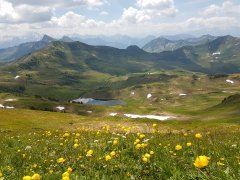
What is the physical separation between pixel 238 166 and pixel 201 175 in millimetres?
1640

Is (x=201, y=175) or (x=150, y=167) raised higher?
(x=201, y=175)

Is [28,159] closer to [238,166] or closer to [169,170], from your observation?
[169,170]

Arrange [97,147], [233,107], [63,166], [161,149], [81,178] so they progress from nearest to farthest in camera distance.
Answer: [81,178] → [63,166] → [161,149] → [97,147] → [233,107]

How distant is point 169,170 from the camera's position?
7027mm

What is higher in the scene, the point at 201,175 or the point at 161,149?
the point at 201,175

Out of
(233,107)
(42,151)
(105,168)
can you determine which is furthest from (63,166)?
(233,107)

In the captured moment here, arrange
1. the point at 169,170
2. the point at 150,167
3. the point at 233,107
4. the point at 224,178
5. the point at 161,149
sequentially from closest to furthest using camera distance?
the point at 224,178 < the point at 169,170 < the point at 150,167 < the point at 161,149 < the point at 233,107

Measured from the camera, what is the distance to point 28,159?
448 inches

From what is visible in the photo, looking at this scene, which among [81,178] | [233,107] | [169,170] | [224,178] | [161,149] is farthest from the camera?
[233,107]

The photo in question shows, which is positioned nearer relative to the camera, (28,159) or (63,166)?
(63,166)

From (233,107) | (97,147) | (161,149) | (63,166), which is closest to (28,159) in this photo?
(97,147)

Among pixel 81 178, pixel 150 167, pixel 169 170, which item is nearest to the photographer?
pixel 81 178

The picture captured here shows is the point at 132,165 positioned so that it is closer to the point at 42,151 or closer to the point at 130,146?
the point at 130,146

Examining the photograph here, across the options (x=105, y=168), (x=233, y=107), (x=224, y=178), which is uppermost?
(x=224, y=178)
